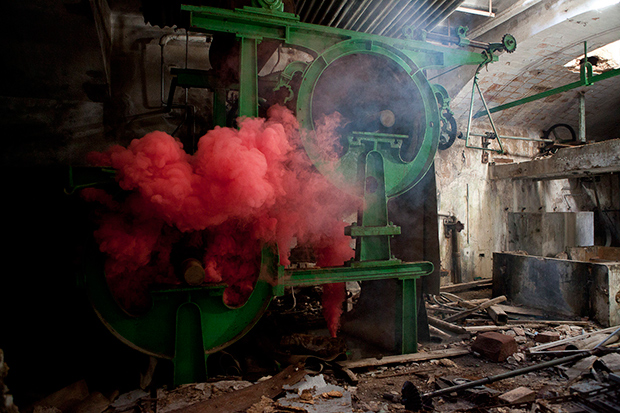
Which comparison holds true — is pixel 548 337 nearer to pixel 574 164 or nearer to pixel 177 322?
pixel 177 322

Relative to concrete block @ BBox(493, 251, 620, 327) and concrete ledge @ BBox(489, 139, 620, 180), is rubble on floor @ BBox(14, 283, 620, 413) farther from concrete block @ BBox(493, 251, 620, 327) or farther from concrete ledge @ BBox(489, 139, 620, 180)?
concrete ledge @ BBox(489, 139, 620, 180)

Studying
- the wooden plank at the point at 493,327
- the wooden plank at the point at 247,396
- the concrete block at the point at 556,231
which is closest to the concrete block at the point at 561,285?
the wooden plank at the point at 493,327

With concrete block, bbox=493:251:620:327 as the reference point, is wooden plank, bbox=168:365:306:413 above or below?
below

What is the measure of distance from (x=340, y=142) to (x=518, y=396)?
8.52 ft

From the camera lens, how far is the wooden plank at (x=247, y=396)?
2582mm

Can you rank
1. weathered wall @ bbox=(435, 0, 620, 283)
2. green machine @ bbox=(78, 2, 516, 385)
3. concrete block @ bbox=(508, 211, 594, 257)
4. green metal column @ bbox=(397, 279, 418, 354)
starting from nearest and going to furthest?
green machine @ bbox=(78, 2, 516, 385)
green metal column @ bbox=(397, 279, 418, 354)
weathered wall @ bbox=(435, 0, 620, 283)
concrete block @ bbox=(508, 211, 594, 257)

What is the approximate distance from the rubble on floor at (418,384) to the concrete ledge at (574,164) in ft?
13.2

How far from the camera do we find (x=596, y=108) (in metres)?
9.48

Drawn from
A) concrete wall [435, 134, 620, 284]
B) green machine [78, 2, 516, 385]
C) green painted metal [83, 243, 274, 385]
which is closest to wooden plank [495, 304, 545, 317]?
concrete wall [435, 134, 620, 284]

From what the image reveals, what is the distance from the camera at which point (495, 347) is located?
3568 mm

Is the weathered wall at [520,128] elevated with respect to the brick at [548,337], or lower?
elevated

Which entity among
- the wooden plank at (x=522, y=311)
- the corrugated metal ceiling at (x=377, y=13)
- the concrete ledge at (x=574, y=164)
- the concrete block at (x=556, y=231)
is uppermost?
the corrugated metal ceiling at (x=377, y=13)

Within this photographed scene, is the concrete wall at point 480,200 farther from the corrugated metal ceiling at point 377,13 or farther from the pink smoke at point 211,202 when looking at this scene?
the pink smoke at point 211,202

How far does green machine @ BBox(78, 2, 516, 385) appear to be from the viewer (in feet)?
9.58
